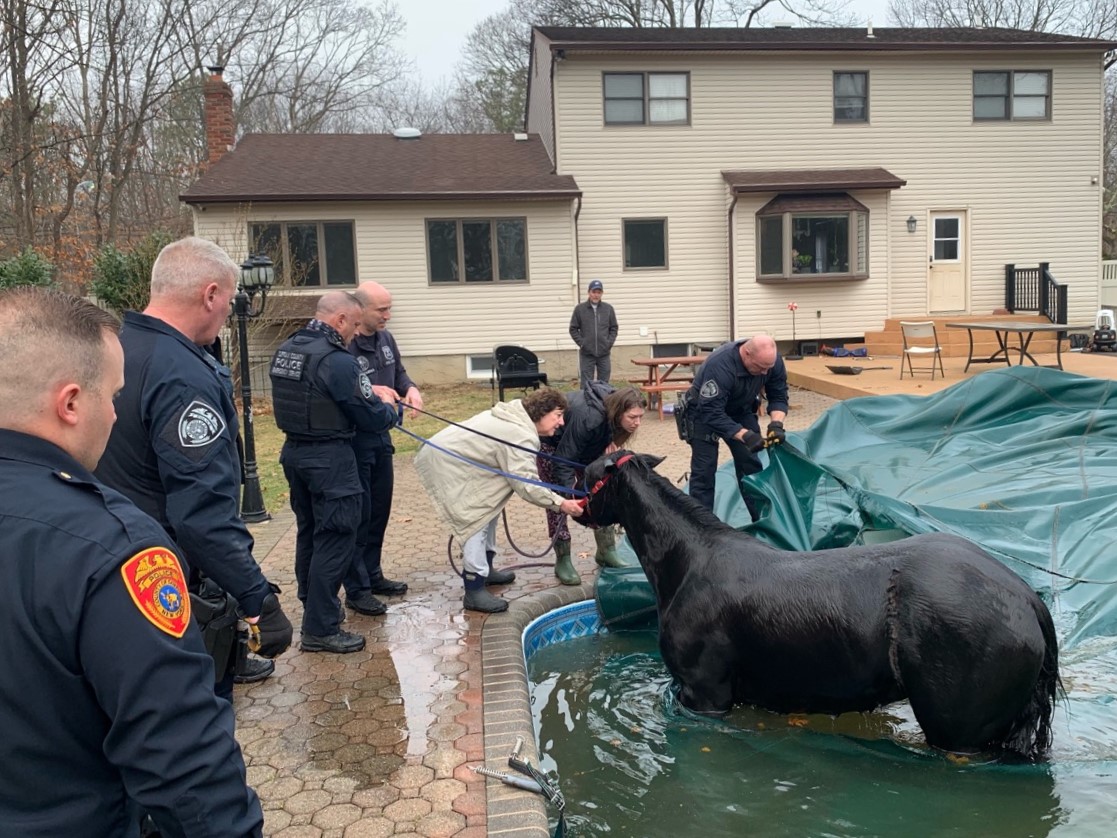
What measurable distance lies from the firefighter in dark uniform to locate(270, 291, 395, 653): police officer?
2746 millimetres

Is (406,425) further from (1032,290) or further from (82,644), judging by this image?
(1032,290)

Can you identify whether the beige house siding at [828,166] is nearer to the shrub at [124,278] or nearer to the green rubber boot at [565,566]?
the shrub at [124,278]

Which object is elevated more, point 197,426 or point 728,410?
point 197,426

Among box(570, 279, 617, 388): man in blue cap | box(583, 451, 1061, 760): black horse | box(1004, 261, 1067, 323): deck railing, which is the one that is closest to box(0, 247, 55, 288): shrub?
box(570, 279, 617, 388): man in blue cap

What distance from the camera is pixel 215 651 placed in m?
2.77

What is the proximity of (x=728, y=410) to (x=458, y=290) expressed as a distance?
12808 mm

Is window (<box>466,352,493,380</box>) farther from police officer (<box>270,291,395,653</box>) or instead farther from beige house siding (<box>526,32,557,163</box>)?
police officer (<box>270,291,395,653</box>)

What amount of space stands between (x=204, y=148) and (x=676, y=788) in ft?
98.6

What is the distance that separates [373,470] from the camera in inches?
232

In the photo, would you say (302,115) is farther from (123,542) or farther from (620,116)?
(123,542)

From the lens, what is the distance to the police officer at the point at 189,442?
9.65 ft

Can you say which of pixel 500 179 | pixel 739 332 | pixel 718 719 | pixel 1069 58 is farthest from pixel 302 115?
pixel 718 719

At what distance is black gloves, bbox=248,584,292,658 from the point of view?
3221 mm

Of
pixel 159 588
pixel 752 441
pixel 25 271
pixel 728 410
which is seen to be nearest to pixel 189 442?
pixel 159 588
